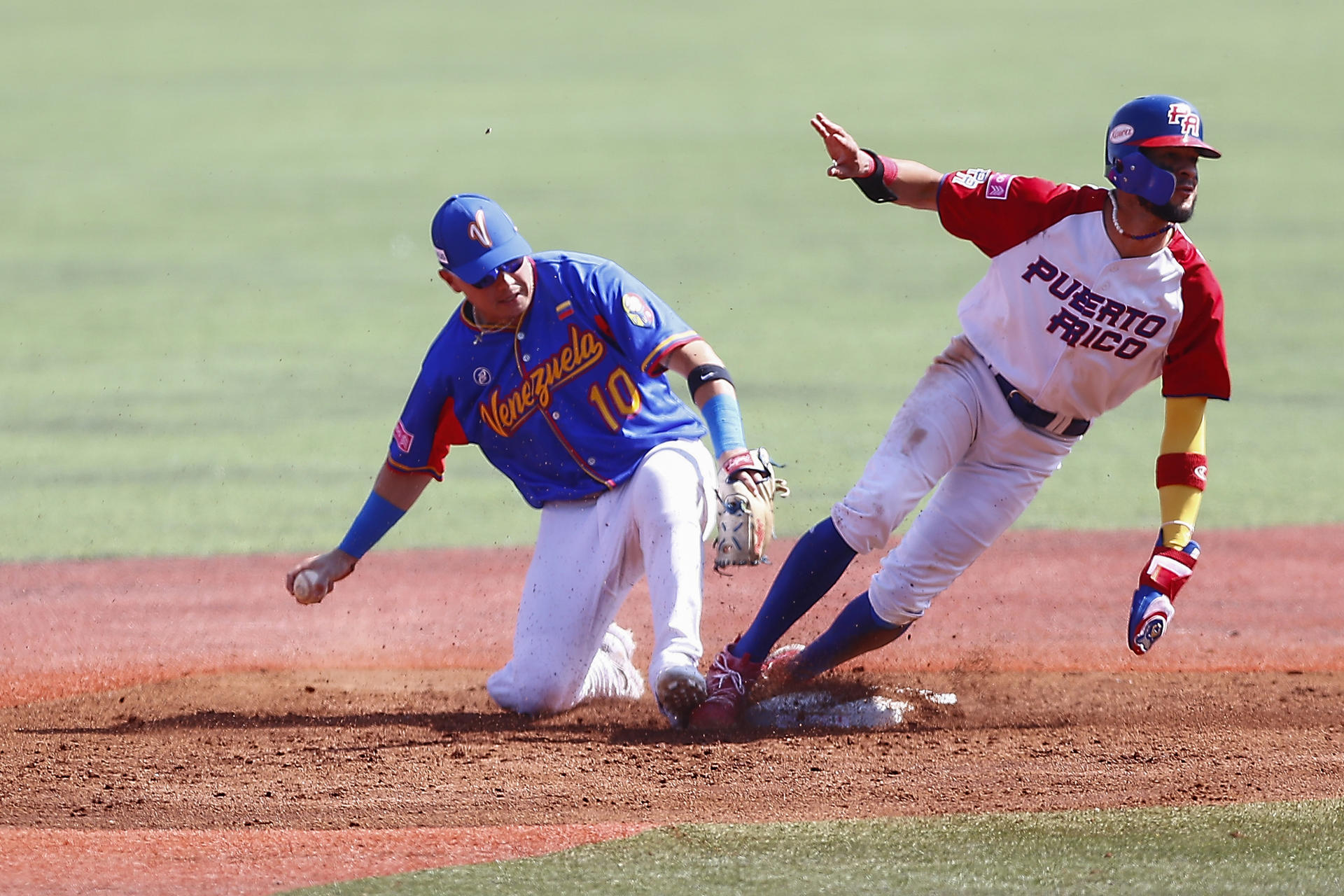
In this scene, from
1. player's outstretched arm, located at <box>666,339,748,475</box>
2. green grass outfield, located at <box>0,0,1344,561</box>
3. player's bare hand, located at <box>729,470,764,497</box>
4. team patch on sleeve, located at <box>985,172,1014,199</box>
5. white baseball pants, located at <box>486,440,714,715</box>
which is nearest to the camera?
player's bare hand, located at <box>729,470,764,497</box>

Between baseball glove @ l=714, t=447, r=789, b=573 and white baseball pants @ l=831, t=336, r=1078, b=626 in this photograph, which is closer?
baseball glove @ l=714, t=447, r=789, b=573

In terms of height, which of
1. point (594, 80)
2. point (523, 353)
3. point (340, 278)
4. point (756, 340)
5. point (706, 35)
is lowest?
point (523, 353)

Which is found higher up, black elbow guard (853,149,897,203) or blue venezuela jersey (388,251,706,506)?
black elbow guard (853,149,897,203)

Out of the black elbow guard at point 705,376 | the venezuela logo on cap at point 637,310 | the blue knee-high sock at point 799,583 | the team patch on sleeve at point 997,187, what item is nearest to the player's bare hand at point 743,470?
the black elbow guard at point 705,376

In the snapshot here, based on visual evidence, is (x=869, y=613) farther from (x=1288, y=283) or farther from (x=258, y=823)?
(x=1288, y=283)

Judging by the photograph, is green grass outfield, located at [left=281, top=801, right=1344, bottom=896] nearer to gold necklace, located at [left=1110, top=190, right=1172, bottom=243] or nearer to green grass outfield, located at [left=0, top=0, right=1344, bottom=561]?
gold necklace, located at [left=1110, top=190, right=1172, bottom=243]

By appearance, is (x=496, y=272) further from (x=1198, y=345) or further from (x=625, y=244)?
(x=625, y=244)

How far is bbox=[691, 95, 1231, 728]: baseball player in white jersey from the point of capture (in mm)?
4273

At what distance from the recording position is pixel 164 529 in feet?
25.3

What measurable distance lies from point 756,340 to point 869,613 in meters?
6.76

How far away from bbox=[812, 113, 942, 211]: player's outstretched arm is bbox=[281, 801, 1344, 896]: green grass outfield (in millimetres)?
1881

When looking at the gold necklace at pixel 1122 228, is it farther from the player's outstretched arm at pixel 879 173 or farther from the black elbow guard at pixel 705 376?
the black elbow guard at pixel 705 376

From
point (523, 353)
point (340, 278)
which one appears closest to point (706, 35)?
point (340, 278)

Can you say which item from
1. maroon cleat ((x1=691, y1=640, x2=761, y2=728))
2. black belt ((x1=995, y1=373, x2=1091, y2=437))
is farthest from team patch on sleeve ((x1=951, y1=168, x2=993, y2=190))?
maroon cleat ((x1=691, y1=640, x2=761, y2=728))
